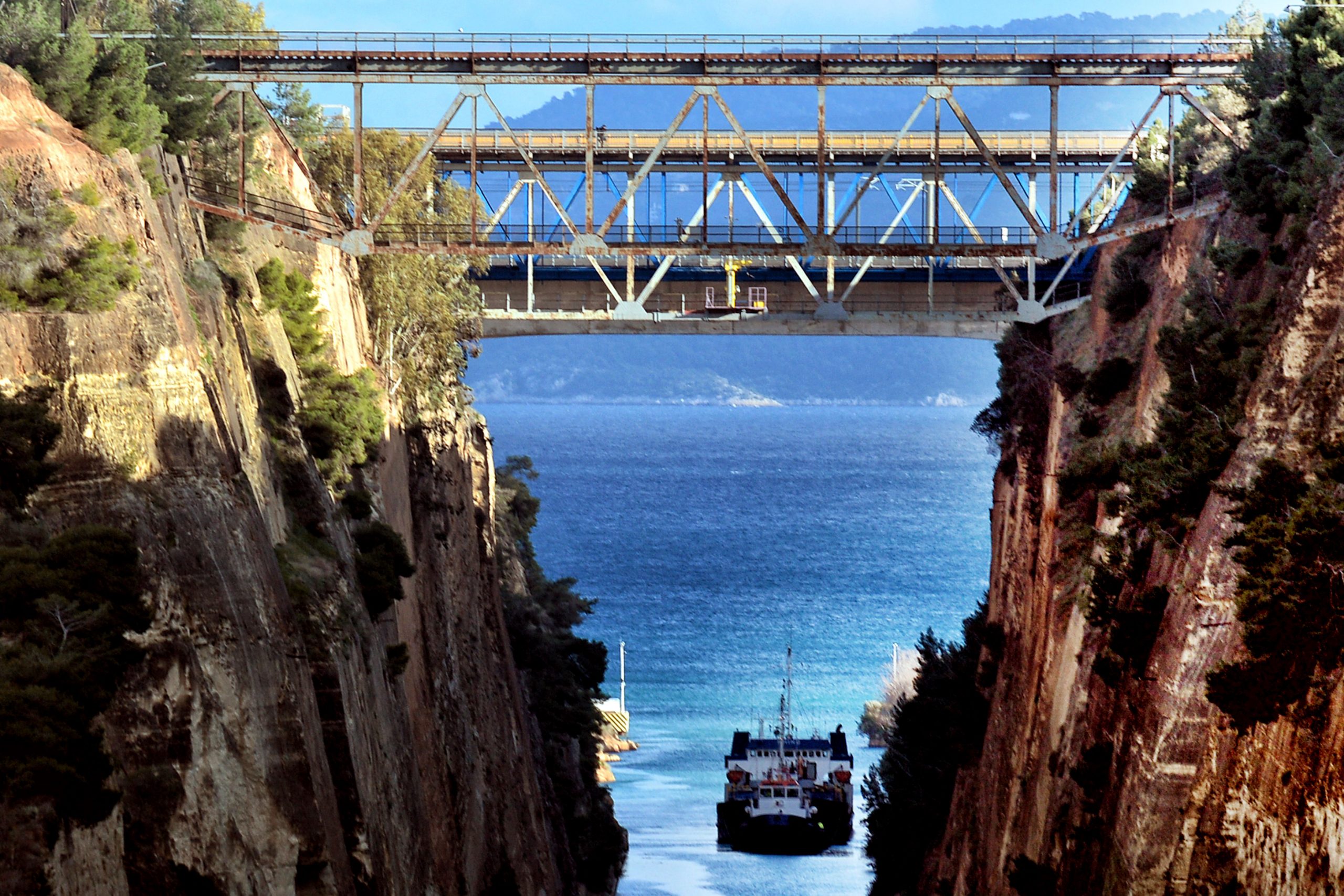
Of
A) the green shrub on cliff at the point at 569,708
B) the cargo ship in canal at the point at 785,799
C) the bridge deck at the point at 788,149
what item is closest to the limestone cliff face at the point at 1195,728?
the bridge deck at the point at 788,149

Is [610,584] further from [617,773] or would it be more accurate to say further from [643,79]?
[643,79]

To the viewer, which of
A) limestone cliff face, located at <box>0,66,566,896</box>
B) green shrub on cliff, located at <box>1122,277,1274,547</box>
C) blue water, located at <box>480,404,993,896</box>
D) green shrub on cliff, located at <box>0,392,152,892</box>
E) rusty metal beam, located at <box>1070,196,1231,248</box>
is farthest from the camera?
blue water, located at <box>480,404,993,896</box>

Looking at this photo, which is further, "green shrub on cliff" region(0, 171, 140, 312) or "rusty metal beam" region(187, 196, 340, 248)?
"rusty metal beam" region(187, 196, 340, 248)

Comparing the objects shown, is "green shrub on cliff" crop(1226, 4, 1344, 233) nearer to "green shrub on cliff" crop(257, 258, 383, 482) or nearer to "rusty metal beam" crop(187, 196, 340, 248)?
"green shrub on cliff" crop(257, 258, 383, 482)

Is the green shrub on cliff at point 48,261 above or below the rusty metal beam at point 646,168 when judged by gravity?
below

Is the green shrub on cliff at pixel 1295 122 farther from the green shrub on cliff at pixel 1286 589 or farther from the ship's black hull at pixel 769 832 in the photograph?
the ship's black hull at pixel 769 832

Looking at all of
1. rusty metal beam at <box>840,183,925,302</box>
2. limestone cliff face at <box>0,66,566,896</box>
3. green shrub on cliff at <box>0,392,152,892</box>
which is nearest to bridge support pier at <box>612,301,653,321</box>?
rusty metal beam at <box>840,183,925,302</box>

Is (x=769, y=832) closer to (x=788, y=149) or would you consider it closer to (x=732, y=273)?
(x=788, y=149)
